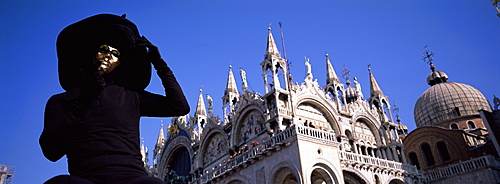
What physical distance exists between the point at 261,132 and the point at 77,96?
67.4 ft

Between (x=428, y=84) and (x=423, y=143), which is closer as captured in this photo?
(x=423, y=143)

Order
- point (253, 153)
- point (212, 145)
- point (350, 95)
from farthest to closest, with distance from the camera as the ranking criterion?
point (350, 95)
point (212, 145)
point (253, 153)

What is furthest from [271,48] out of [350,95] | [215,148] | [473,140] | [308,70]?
[473,140]

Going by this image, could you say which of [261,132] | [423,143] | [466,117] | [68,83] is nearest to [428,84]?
[466,117]

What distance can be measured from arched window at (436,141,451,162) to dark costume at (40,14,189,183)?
3383 cm

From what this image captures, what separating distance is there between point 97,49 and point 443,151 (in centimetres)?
3461

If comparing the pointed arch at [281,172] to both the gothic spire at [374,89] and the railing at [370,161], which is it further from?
the gothic spire at [374,89]

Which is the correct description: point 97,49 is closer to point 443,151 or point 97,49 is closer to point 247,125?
point 247,125

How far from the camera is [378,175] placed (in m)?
22.3

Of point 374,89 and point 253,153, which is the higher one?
point 374,89

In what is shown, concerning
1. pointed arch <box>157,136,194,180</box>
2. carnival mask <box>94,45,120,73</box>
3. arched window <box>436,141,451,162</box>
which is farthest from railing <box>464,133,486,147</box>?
carnival mask <box>94,45,120,73</box>

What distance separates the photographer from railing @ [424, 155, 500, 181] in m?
26.0

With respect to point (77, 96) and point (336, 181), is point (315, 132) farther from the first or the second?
point (77, 96)

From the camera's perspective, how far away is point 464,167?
2727 centimetres
